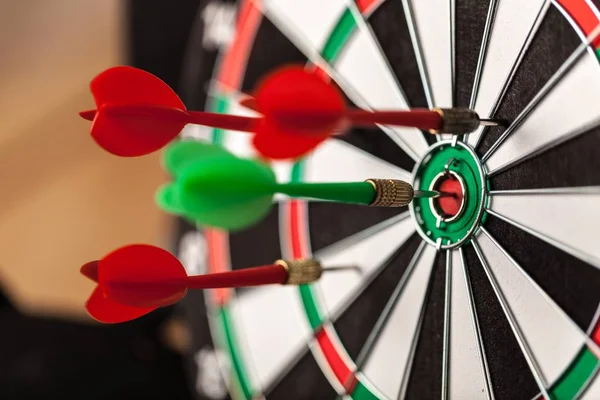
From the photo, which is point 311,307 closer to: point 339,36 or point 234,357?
point 234,357

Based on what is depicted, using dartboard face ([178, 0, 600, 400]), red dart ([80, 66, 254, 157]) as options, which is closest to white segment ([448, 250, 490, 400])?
dartboard face ([178, 0, 600, 400])

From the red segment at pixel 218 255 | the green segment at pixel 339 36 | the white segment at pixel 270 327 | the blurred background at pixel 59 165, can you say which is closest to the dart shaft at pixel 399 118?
the green segment at pixel 339 36

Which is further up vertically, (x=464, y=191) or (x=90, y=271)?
(x=464, y=191)

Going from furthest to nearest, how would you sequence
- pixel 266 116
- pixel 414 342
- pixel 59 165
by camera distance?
pixel 59 165 → pixel 414 342 → pixel 266 116

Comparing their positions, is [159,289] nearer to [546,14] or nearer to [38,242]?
[546,14]

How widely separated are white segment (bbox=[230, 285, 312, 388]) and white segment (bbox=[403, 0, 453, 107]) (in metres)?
0.29

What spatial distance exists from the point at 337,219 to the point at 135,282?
274 millimetres

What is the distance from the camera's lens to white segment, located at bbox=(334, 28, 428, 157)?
24.2 inches

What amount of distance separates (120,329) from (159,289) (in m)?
0.71

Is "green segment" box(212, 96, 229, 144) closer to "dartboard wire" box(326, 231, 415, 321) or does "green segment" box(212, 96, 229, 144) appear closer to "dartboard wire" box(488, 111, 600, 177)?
"dartboard wire" box(326, 231, 415, 321)

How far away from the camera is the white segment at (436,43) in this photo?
0.57m

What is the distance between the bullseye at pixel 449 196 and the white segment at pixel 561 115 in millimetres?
39

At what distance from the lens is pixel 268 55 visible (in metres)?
0.83

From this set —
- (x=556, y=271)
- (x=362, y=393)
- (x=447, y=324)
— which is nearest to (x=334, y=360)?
(x=362, y=393)
